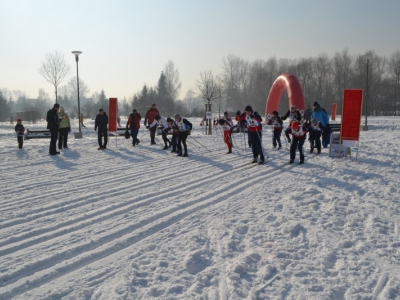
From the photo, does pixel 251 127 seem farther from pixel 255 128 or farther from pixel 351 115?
pixel 351 115

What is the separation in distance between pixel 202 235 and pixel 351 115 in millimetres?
7690

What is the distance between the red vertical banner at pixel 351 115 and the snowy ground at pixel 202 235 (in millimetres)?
1845

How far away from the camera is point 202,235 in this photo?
4547 mm

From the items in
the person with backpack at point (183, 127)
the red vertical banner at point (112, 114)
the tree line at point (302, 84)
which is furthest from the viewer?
the tree line at point (302, 84)

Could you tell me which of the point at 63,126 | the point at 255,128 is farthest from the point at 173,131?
the point at 63,126

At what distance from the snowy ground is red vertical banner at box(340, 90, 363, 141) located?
1845 millimetres

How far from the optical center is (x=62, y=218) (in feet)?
17.3

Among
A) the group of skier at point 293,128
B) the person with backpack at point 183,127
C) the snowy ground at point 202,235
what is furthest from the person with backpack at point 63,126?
the group of skier at point 293,128

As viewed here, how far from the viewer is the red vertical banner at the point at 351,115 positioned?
1011 centimetres

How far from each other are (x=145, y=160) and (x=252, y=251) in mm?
7673

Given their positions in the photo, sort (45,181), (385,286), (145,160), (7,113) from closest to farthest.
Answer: (385,286)
(45,181)
(145,160)
(7,113)

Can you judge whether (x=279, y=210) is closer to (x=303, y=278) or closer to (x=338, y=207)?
(x=338, y=207)

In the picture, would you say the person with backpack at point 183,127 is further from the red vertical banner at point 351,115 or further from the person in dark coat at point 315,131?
the red vertical banner at point 351,115

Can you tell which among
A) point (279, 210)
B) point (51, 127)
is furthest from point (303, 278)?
point (51, 127)
